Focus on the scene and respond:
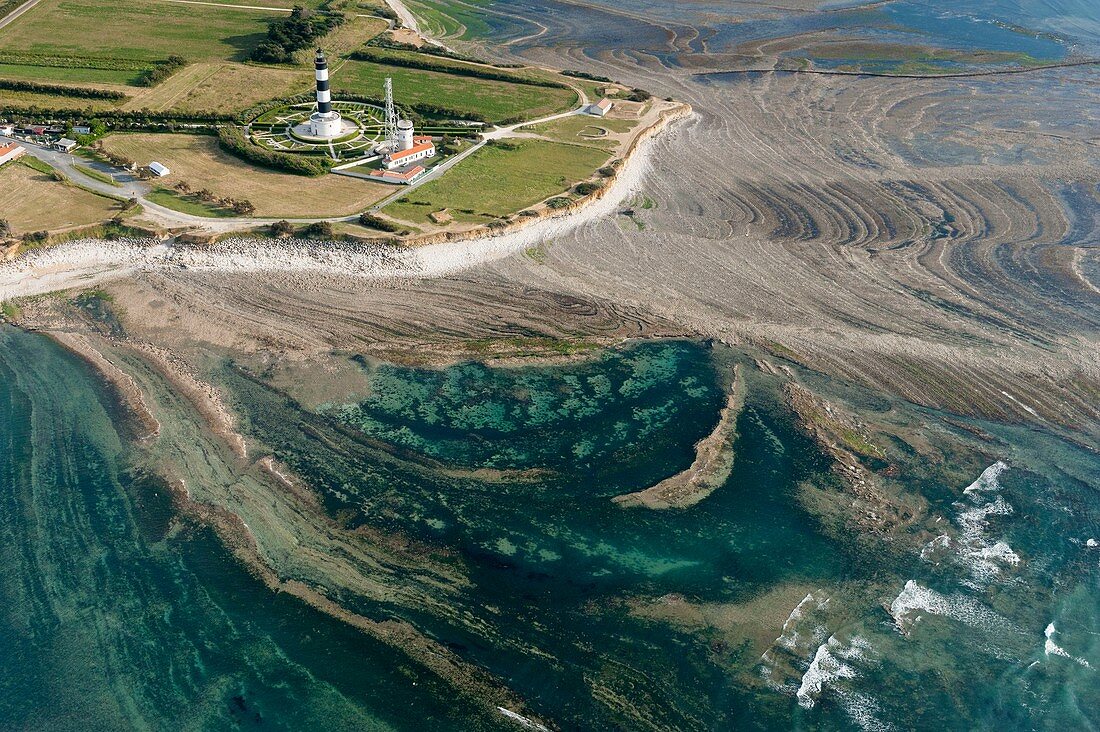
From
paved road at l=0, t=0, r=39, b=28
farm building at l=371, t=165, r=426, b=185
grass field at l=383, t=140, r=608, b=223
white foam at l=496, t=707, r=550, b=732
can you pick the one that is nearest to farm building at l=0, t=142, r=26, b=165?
farm building at l=371, t=165, r=426, b=185

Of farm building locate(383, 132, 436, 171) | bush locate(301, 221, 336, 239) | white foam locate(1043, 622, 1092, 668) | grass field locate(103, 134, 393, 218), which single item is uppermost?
farm building locate(383, 132, 436, 171)

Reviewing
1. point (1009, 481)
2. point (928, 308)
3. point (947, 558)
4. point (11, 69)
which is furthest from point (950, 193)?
point (11, 69)

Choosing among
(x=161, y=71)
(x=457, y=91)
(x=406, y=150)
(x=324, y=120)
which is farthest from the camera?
(x=457, y=91)

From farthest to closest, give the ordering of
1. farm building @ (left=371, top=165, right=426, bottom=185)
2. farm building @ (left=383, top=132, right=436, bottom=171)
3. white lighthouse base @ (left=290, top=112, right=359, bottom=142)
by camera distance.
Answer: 1. white lighthouse base @ (left=290, top=112, right=359, bottom=142)
2. farm building @ (left=383, top=132, right=436, bottom=171)
3. farm building @ (left=371, top=165, right=426, bottom=185)

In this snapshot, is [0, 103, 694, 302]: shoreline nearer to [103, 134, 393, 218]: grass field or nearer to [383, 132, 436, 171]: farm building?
[103, 134, 393, 218]: grass field

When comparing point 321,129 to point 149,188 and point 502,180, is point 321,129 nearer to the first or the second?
point 149,188

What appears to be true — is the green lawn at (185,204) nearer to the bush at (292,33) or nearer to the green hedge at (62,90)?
the green hedge at (62,90)

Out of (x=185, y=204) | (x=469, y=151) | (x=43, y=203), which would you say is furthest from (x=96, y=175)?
(x=469, y=151)
